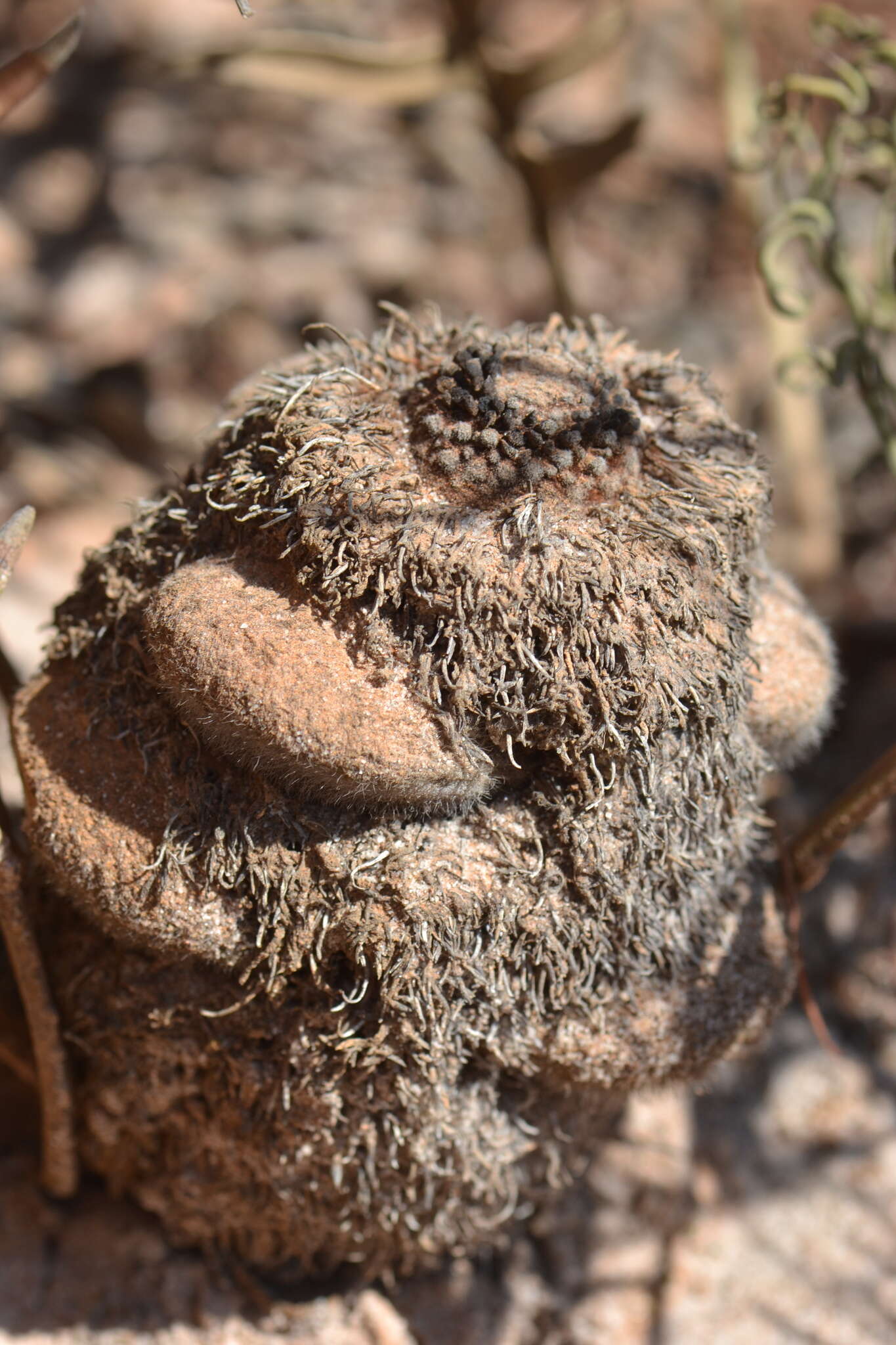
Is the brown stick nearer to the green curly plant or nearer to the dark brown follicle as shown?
the dark brown follicle

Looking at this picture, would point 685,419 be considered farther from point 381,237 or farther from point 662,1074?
point 381,237

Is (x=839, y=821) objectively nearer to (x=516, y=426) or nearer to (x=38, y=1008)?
(x=516, y=426)

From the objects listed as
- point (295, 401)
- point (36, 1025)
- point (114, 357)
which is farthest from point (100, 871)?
point (114, 357)

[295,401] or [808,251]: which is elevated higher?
[808,251]

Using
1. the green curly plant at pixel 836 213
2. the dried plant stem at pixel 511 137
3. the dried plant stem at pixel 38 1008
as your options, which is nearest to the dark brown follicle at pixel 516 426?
the dried plant stem at pixel 38 1008

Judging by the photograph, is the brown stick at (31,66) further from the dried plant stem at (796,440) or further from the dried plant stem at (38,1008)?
the dried plant stem at (796,440)

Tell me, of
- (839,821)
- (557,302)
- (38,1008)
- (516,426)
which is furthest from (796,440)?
(38,1008)
